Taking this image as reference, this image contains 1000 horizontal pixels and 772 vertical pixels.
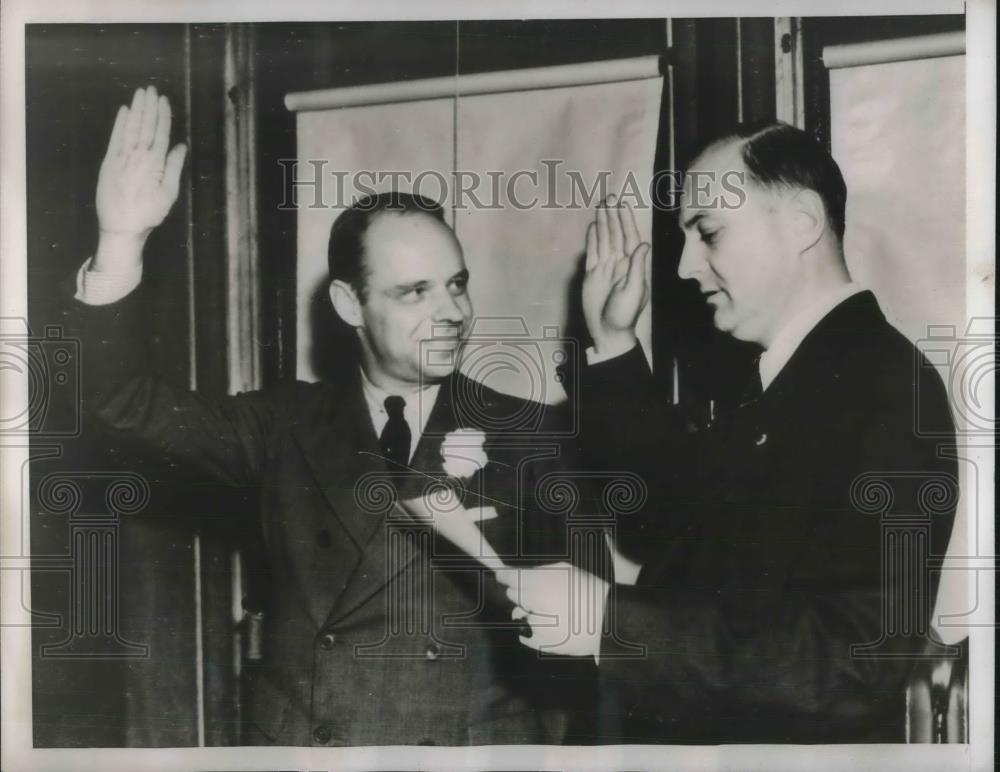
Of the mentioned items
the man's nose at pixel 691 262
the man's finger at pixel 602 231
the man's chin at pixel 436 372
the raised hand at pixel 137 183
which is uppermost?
the raised hand at pixel 137 183

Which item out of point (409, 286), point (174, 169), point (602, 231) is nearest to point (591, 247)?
point (602, 231)

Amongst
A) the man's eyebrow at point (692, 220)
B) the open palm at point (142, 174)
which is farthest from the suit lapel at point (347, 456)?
the man's eyebrow at point (692, 220)

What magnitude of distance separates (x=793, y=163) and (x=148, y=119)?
162 cm

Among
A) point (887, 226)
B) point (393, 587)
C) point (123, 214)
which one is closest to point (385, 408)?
point (393, 587)

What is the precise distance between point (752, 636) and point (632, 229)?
1.06 metres

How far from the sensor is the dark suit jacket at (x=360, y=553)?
193 cm

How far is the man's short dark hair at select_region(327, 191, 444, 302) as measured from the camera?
6.36 feet

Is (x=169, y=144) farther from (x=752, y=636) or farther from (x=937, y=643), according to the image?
(x=937, y=643)

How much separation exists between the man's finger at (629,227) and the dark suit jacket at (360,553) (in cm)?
47

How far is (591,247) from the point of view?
1931 millimetres

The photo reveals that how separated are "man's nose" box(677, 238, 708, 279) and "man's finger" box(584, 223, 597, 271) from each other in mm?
212

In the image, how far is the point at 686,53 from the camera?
6.32 ft

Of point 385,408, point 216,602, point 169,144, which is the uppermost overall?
point 169,144

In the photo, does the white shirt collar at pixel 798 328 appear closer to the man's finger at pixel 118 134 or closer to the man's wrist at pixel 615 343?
the man's wrist at pixel 615 343
